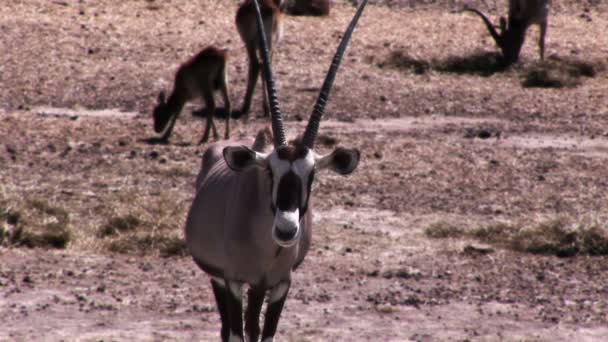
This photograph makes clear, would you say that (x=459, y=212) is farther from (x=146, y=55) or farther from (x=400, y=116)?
(x=146, y=55)

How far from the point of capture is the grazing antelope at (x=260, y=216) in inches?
216

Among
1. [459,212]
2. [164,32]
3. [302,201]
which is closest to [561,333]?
[302,201]

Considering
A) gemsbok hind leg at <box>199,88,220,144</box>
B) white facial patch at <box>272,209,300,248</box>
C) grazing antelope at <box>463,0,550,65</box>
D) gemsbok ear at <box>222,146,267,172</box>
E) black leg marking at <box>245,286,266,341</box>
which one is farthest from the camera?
grazing antelope at <box>463,0,550,65</box>

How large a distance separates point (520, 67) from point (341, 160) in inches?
552

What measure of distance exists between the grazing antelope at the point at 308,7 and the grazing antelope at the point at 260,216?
15348 mm

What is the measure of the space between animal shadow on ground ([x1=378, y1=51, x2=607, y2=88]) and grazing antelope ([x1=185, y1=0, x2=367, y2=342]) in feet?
39.8

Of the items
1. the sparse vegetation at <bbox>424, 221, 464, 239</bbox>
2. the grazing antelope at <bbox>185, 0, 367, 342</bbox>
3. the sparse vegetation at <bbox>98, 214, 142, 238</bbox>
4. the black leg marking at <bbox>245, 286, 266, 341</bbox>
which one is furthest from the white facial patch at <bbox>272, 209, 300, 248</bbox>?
the sparse vegetation at <bbox>424, 221, 464, 239</bbox>

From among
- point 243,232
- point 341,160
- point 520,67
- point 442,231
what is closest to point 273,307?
point 243,232

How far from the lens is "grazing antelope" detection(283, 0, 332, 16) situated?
21.7 m

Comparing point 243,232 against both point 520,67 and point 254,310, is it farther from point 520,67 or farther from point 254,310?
point 520,67

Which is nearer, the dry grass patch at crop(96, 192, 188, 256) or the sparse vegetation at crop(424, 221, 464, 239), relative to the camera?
the dry grass patch at crop(96, 192, 188, 256)

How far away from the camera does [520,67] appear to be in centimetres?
1933

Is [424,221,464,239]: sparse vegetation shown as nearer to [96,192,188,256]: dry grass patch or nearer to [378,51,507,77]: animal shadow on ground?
[96,192,188,256]: dry grass patch

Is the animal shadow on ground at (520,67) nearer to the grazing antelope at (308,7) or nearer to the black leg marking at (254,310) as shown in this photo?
the grazing antelope at (308,7)
